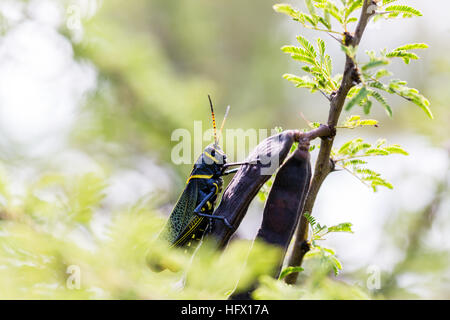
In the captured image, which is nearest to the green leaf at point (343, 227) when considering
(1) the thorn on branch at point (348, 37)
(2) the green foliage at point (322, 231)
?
(2) the green foliage at point (322, 231)

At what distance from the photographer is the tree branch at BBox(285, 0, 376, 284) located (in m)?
1.69

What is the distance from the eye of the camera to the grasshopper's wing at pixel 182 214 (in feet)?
10.9

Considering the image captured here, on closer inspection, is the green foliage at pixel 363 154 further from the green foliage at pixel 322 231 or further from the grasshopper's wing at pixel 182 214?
the grasshopper's wing at pixel 182 214

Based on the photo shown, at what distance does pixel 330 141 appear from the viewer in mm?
1805

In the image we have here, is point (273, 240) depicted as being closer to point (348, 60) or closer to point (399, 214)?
point (348, 60)

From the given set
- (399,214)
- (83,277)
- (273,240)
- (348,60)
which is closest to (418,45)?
(348,60)

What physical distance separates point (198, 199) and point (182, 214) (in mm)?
197

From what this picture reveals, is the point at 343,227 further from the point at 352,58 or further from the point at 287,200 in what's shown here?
the point at 352,58

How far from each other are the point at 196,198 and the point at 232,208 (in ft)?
4.76

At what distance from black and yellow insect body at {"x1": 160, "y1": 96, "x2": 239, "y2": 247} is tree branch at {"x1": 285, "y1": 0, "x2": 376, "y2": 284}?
1.38 metres

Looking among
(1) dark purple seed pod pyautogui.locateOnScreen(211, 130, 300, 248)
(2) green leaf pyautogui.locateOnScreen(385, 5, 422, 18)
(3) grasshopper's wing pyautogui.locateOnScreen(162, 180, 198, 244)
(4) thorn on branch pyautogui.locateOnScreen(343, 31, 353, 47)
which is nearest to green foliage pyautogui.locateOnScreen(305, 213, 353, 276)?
(1) dark purple seed pod pyautogui.locateOnScreen(211, 130, 300, 248)

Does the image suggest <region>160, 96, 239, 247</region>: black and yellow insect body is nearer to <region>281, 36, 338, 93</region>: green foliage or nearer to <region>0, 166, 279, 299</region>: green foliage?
<region>281, 36, 338, 93</region>: green foliage

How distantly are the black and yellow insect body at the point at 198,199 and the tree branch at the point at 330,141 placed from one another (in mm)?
1378
